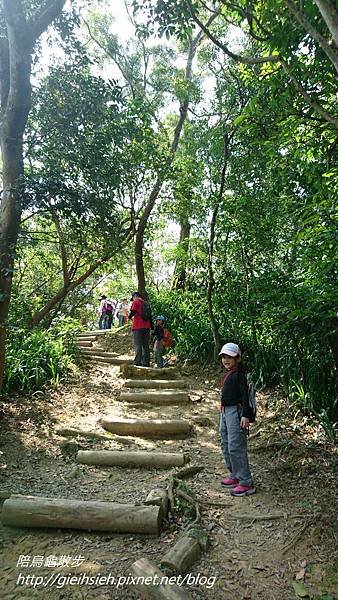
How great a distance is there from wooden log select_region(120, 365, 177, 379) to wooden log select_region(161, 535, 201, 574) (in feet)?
19.0

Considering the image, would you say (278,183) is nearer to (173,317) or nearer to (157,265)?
(173,317)

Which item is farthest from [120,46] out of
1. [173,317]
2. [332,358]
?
[332,358]

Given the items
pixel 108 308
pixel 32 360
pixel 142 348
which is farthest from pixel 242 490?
pixel 108 308

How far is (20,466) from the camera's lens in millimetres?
4809

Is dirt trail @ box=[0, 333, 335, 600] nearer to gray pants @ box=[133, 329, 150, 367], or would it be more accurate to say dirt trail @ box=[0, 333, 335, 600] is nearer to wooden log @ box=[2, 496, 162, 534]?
wooden log @ box=[2, 496, 162, 534]

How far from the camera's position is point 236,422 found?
4234 millimetres

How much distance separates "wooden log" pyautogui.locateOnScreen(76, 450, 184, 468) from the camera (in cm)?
488

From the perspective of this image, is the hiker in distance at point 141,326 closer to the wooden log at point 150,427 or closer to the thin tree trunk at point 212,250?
the thin tree trunk at point 212,250

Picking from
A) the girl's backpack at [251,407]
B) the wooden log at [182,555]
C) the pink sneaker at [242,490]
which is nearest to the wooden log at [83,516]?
the wooden log at [182,555]

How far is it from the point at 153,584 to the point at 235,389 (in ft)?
6.91

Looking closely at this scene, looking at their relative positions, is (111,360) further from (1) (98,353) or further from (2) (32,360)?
(2) (32,360)

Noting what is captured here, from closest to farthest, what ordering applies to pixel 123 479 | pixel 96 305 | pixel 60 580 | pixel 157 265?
pixel 60 580, pixel 123 479, pixel 157 265, pixel 96 305

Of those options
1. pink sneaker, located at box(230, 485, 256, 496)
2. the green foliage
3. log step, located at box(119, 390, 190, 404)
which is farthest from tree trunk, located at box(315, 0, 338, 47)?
log step, located at box(119, 390, 190, 404)

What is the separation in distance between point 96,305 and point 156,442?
20.8 m
